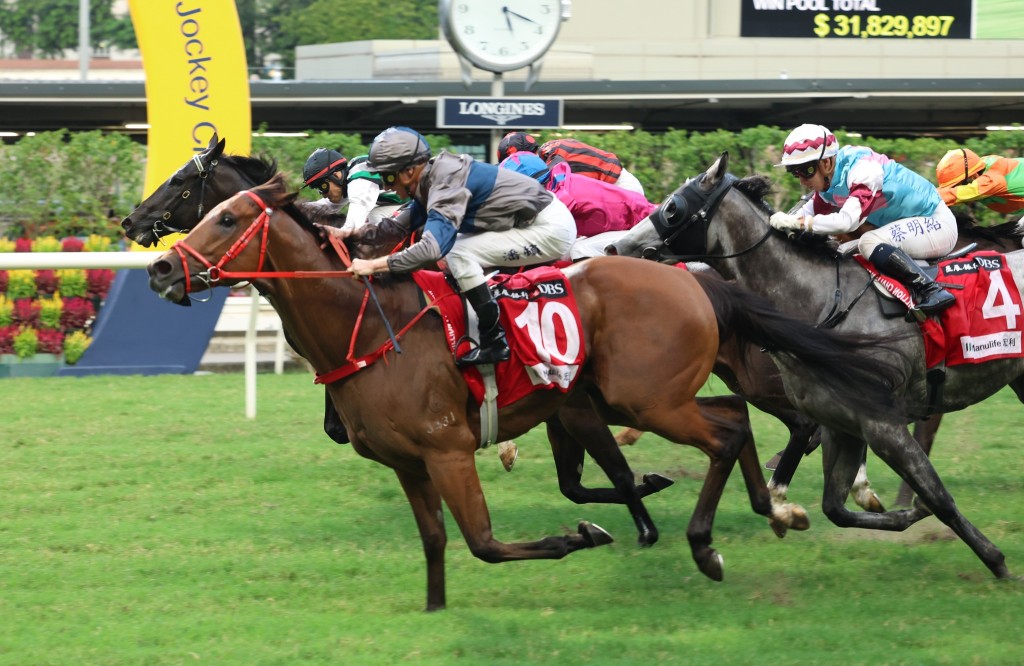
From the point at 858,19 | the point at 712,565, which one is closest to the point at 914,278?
the point at 712,565

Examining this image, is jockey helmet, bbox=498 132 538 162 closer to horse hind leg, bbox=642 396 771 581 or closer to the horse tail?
the horse tail

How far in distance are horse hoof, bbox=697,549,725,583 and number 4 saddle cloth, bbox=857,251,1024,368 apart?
4.61ft

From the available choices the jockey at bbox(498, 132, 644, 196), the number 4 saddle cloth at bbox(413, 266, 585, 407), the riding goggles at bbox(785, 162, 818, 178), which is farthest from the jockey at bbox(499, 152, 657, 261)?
the number 4 saddle cloth at bbox(413, 266, 585, 407)

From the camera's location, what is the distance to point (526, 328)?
5211mm

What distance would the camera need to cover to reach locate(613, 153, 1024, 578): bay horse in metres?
5.79

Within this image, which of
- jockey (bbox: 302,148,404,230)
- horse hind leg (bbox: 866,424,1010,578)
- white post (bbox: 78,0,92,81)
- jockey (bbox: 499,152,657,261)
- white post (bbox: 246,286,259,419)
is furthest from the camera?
white post (bbox: 78,0,92,81)

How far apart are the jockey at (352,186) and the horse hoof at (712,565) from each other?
92.3 inches

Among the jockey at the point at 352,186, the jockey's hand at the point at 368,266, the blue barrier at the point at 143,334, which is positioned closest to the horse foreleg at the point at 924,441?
the jockey at the point at 352,186

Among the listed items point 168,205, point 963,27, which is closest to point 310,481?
point 168,205

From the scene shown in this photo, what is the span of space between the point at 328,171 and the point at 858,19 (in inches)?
799

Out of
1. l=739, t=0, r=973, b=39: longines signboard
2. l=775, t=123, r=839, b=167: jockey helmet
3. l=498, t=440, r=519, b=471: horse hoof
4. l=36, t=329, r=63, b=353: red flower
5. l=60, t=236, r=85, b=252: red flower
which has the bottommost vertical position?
l=36, t=329, r=63, b=353: red flower

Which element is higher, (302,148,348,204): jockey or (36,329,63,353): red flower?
(302,148,348,204): jockey

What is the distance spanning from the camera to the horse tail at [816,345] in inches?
218

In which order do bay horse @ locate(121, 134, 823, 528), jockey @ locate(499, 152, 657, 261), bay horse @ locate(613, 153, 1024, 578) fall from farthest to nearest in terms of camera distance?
jockey @ locate(499, 152, 657, 261) < bay horse @ locate(121, 134, 823, 528) < bay horse @ locate(613, 153, 1024, 578)
